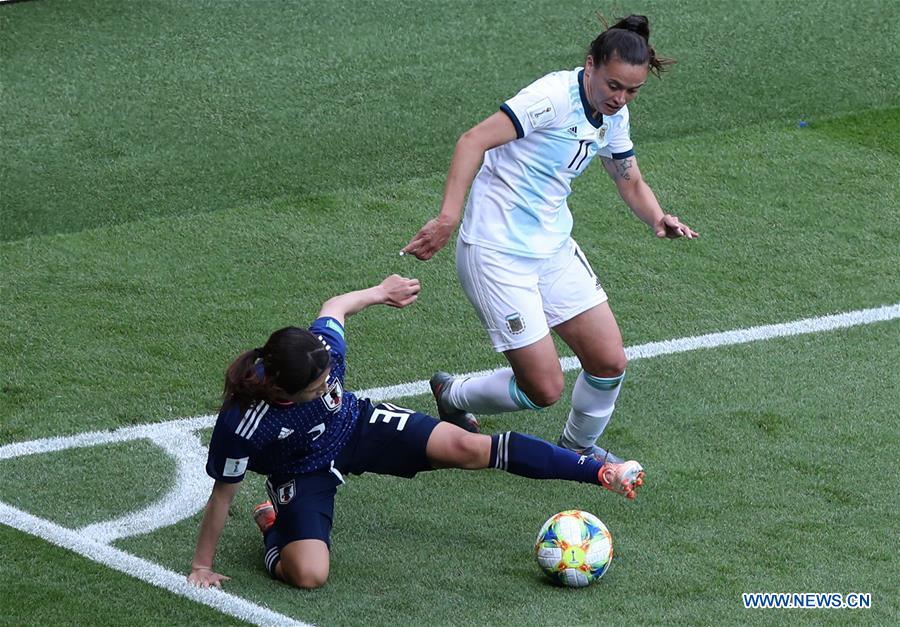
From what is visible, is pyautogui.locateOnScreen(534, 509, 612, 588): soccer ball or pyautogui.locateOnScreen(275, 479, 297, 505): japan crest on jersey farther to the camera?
pyautogui.locateOnScreen(275, 479, 297, 505): japan crest on jersey

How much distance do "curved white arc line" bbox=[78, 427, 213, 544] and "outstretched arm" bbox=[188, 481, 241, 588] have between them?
1.76 ft

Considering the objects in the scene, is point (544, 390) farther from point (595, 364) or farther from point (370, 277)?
point (370, 277)

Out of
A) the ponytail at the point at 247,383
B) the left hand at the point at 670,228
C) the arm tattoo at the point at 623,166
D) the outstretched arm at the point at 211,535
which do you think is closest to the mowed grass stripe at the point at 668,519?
the outstretched arm at the point at 211,535

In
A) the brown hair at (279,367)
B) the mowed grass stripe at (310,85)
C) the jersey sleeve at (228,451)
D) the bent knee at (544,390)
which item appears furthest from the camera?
the mowed grass stripe at (310,85)

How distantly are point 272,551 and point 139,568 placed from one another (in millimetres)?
509

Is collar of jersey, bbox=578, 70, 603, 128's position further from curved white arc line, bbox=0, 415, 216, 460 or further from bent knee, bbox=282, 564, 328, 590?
curved white arc line, bbox=0, 415, 216, 460

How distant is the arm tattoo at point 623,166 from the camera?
5891mm

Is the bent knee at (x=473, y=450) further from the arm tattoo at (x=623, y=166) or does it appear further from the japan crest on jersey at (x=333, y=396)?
the arm tattoo at (x=623, y=166)

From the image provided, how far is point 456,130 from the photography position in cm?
944

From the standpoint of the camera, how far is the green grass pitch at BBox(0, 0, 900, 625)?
5223mm

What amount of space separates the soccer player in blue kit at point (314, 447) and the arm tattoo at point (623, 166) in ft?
3.73

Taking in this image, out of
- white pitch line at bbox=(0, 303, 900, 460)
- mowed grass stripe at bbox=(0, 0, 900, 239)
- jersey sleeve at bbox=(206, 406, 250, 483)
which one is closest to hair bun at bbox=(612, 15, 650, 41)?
white pitch line at bbox=(0, 303, 900, 460)

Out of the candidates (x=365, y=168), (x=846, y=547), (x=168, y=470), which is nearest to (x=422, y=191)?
(x=365, y=168)

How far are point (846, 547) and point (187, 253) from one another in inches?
168
